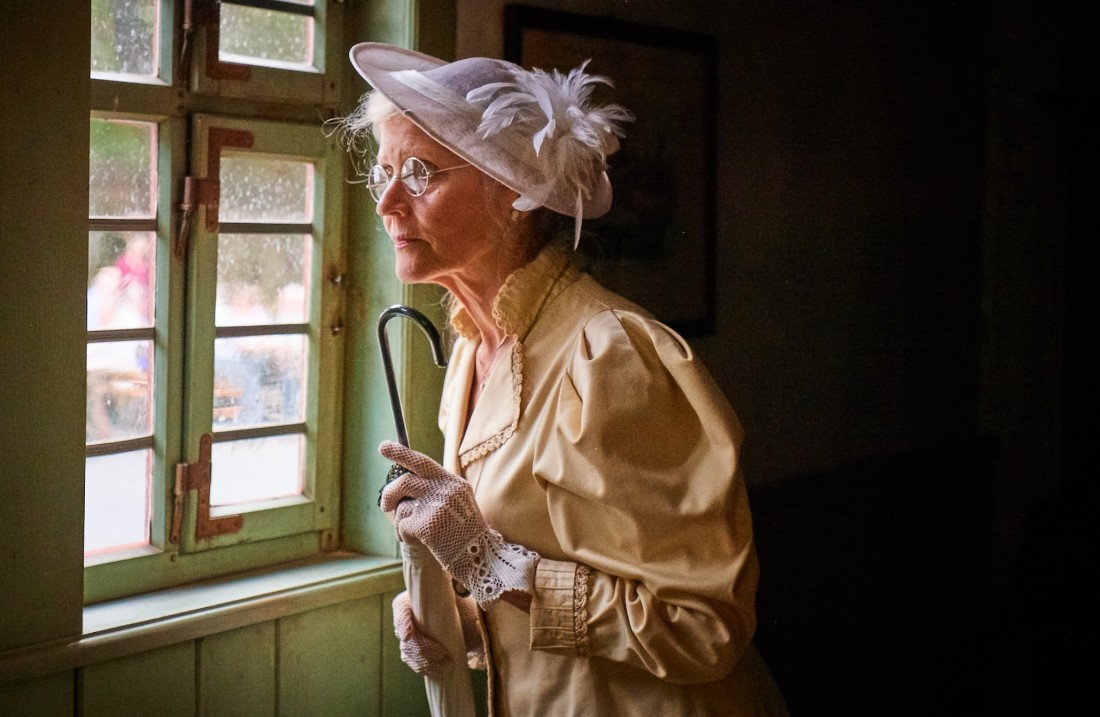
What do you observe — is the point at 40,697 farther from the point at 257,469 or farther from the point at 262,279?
the point at 262,279

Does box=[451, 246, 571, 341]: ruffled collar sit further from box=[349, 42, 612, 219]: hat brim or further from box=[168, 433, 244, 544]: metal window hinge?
box=[168, 433, 244, 544]: metal window hinge

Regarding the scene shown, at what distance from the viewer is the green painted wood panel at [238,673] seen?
183cm

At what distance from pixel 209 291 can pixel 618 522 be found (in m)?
0.82

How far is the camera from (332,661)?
2.01 metres

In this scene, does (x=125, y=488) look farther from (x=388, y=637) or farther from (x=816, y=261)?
(x=816, y=261)

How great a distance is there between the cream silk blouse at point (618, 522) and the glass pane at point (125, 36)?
2.52ft

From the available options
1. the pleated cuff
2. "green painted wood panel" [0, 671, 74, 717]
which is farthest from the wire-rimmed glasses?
"green painted wood panel" [0, 671, 74, 717]

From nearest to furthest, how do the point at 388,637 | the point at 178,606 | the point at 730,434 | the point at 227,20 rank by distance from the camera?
the point at 730,434 → the point at 178,606 → the point at 227,20 → the point at 388,637

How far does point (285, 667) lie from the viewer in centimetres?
193

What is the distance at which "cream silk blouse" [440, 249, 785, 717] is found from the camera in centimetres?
155

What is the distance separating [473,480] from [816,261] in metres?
1.79

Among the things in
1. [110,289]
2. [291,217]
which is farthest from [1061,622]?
[110,289]

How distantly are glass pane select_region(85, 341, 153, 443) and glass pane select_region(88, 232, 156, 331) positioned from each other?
0.04 m

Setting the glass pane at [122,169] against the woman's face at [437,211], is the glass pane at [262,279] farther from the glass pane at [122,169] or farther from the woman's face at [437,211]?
the woman's face at [437,211]
